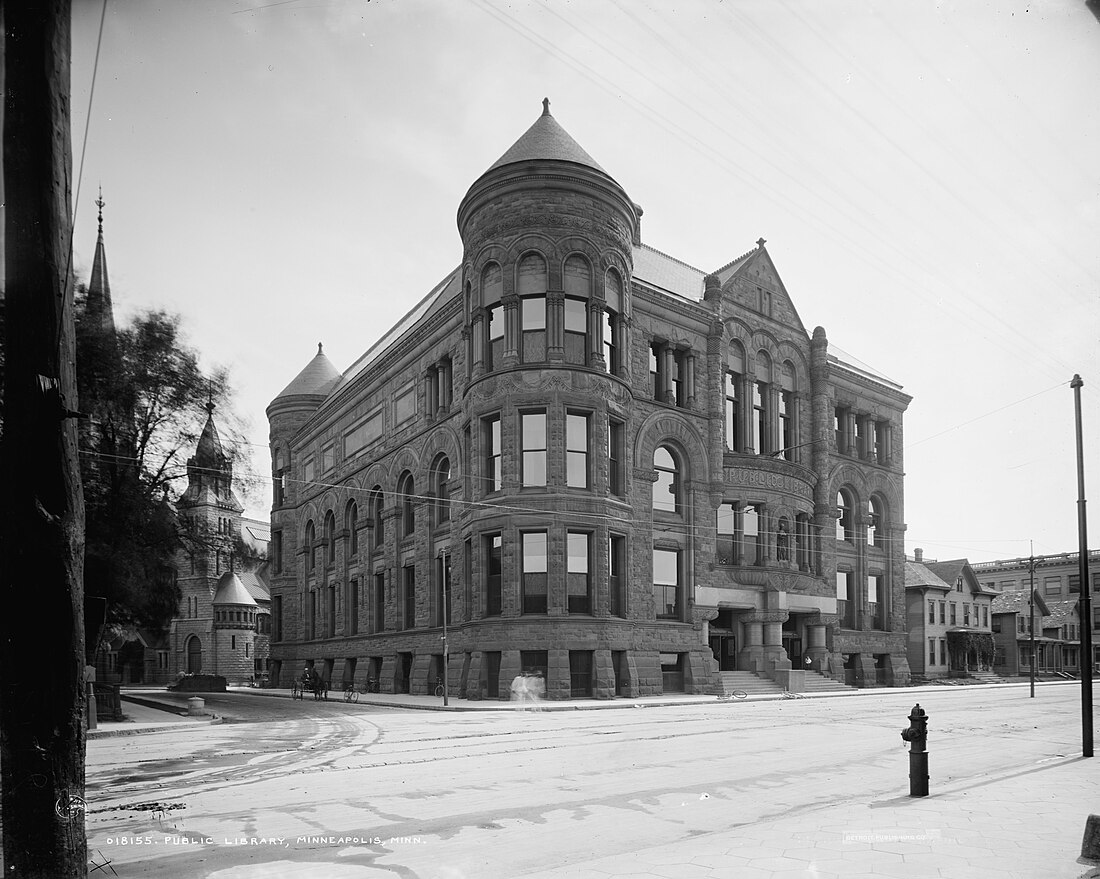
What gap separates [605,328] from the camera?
35.5 m

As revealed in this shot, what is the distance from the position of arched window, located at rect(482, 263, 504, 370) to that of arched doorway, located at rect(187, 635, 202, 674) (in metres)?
60.2

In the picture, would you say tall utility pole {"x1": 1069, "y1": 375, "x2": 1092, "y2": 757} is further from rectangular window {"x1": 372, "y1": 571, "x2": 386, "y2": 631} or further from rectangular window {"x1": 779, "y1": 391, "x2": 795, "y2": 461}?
rectangular window {"x1": 372, "y1": 571, "x2": 386, "y2": 631}

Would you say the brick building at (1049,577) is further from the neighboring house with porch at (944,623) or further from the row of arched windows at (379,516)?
the row of arched windows at (379,516)

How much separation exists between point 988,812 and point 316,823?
6.72m

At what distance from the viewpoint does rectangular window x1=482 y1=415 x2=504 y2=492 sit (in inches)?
1367

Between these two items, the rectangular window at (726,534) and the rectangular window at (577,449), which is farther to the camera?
the rectangular window at (726,534)

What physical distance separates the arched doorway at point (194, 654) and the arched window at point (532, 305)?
6176cm

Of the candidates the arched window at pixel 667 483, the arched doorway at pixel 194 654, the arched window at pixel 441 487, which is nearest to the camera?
the arched window at pixel 667 483

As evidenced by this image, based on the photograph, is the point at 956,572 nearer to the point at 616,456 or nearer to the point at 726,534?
the point at 726,534

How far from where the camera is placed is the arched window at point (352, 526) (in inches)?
1951

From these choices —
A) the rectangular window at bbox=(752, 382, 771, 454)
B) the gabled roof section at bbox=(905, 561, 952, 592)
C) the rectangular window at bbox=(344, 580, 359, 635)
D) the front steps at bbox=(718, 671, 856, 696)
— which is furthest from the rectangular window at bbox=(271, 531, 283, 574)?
the gabled roof section at bbox=(905, 561, 952, 592)

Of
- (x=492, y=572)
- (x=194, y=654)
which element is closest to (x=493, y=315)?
(x=492, y=572)

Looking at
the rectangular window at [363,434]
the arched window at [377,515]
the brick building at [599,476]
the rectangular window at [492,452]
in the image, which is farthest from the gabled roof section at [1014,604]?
the rectangular window at [492,452]

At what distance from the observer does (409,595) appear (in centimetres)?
4288
